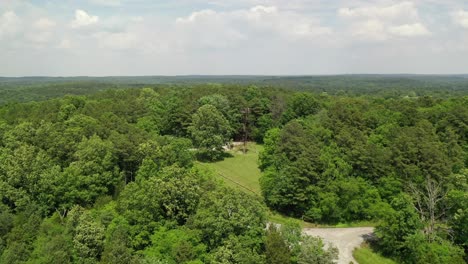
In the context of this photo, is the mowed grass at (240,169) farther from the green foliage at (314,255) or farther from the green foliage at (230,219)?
the green foliage at (314,255)

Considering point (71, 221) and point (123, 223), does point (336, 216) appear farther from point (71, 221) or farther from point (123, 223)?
point (71, 221)

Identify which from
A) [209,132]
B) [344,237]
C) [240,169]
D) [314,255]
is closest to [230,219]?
[314,255]

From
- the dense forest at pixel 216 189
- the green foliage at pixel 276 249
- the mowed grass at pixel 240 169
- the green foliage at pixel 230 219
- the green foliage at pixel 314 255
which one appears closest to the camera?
the green foliage at pixel 314 255

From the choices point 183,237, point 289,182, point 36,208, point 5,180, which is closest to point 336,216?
point 289,182

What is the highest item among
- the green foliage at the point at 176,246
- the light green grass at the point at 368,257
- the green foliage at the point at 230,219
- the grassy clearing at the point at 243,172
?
the green foliage at the point at 230,219

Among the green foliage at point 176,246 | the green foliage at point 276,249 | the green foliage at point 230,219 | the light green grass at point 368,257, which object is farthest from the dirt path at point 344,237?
the green foliage at point 176,246

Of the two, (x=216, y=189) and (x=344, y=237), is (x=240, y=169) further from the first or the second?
(x=216, y=189)

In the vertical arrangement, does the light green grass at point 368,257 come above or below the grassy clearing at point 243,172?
below
